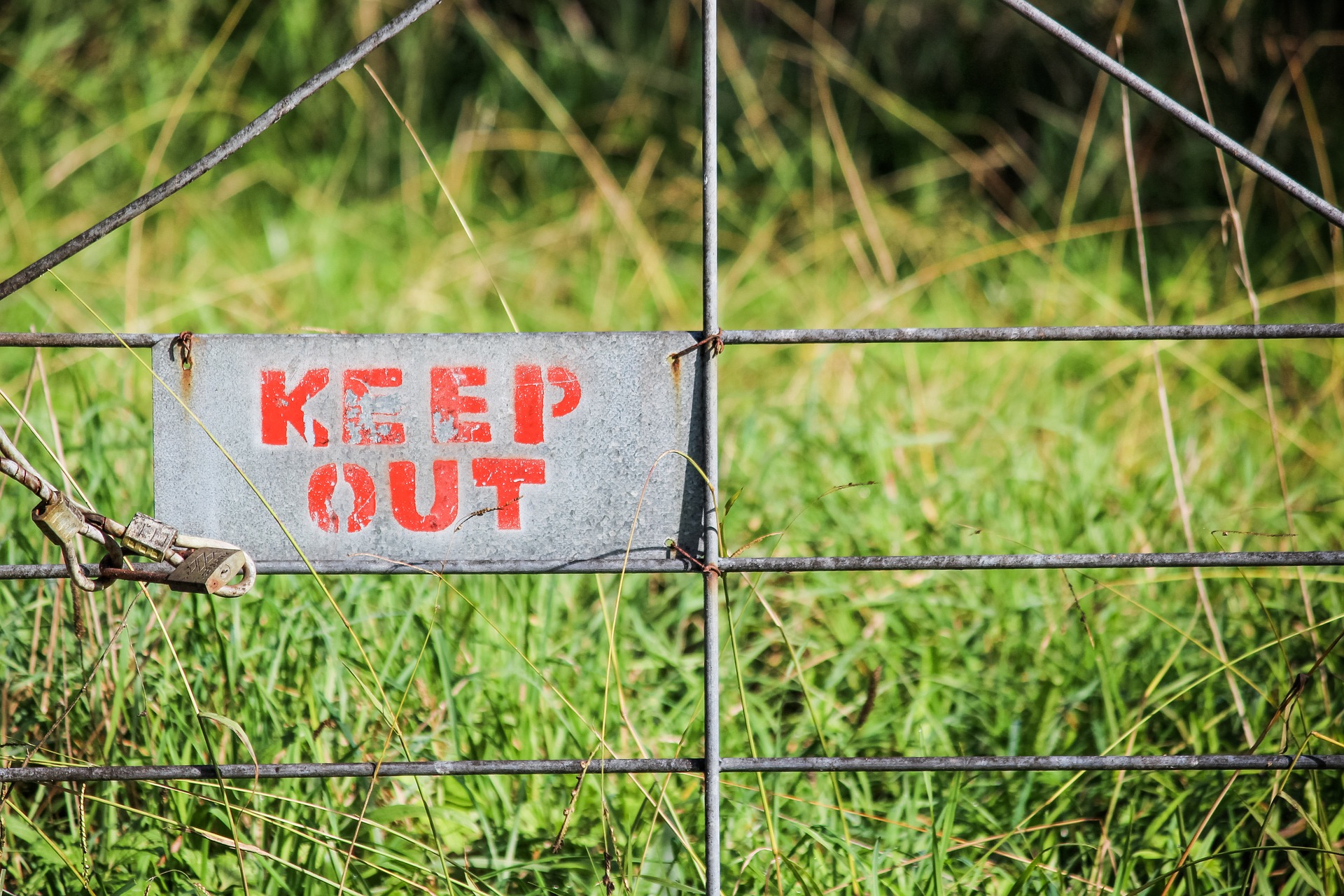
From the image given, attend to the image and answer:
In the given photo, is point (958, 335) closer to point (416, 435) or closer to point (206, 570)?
point (416, 435)

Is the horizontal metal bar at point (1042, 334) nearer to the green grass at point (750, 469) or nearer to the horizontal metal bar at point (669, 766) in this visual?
the green grass at point (750, 469)

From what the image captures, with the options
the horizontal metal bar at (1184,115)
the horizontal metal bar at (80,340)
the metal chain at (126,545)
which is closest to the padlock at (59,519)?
the metal chain at (126,545)

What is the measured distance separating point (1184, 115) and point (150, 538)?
36.1 inches

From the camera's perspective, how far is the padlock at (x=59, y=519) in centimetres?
74

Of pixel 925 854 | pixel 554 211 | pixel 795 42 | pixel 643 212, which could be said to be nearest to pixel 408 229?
pixel 554 211

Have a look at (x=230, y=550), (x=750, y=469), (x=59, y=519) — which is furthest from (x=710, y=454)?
(x=750, y=469)

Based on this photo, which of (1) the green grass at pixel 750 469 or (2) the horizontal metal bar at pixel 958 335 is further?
(1) the green grass at pixel 750 469

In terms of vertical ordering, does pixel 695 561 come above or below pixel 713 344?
below

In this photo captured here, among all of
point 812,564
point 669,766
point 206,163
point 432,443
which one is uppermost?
point 206,163

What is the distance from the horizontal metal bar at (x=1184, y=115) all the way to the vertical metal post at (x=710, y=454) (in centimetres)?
25

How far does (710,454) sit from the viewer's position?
0.80 m

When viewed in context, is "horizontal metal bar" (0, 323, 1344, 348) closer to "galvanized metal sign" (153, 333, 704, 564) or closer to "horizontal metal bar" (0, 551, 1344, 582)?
"galvanized metal sign" (153, 333, 704, 564)

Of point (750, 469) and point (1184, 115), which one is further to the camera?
point (750, 469)

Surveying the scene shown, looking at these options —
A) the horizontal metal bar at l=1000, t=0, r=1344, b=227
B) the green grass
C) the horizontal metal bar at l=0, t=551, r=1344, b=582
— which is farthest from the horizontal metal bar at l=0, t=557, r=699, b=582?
the horizontal metal bar at l=1000, t=0, r=1344, b=227
